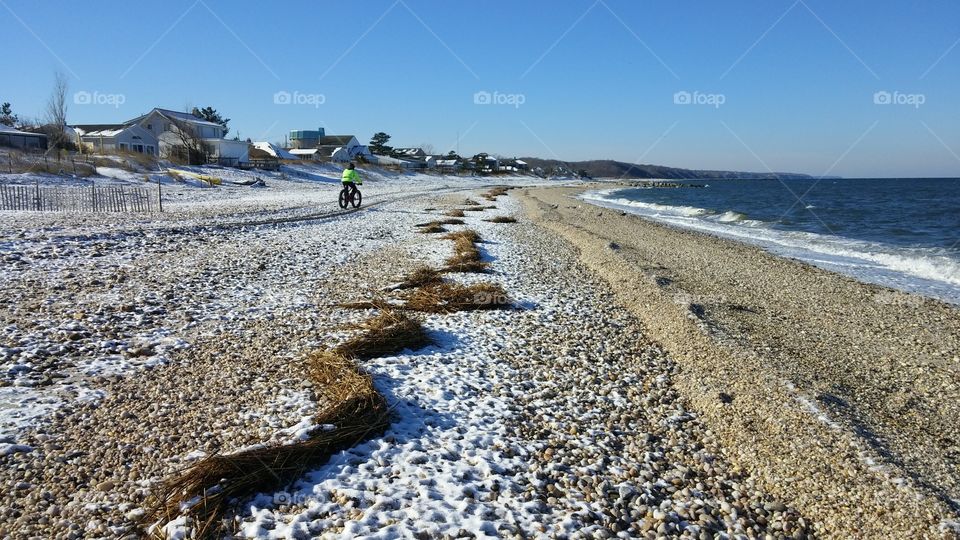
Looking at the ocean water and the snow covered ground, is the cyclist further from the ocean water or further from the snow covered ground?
the ocean water

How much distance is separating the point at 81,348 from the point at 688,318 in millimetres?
8432

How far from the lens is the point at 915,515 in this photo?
13.1 feet

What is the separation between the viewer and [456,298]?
9.28 m

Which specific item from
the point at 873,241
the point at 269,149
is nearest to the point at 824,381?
the point at 873,241

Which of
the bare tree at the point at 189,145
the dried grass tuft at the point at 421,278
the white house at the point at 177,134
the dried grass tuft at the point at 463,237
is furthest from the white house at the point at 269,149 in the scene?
the dried grass tuft at the point at 421,278

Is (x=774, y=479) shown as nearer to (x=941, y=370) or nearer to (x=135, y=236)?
(x=941, y=370)

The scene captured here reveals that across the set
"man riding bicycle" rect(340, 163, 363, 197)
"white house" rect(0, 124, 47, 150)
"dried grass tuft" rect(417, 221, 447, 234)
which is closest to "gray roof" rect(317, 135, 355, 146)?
"white house" rect(0, 124, 47, 150)

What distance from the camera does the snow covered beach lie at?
143 inches

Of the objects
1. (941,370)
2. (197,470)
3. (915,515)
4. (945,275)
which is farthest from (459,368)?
(945,275)

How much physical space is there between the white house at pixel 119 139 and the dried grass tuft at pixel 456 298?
57.5 meters

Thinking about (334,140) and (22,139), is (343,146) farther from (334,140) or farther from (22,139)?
(22,139)

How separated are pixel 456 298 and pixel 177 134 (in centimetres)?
6263

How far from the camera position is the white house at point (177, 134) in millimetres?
60719

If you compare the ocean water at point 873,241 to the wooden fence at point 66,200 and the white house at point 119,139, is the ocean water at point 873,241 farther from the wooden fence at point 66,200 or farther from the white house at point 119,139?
the white house at point 119,139
